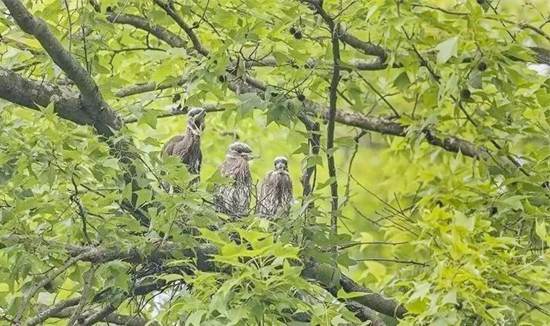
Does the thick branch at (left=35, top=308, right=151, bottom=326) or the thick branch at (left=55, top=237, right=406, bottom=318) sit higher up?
the thick branch at (left=55, top=237, right=406, bottom=318)

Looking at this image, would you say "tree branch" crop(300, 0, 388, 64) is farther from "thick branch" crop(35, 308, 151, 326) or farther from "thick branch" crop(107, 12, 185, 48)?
"thick branch" crop(35, 308, 151, 326)

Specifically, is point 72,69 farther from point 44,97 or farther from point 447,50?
point 447,50

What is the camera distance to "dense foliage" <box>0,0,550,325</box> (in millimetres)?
4391

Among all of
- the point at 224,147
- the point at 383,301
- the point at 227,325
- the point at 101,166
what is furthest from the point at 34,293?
the point at 224,147

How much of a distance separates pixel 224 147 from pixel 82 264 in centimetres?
450

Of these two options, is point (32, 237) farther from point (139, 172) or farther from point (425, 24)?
point (425, 24)

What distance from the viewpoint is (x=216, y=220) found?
5023 mm

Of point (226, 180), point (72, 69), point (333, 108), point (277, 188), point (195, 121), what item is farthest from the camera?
point (277, 188)

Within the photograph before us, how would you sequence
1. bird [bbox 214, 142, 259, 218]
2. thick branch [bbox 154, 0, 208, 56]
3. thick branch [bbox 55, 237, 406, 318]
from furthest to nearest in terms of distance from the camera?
1. bird [bbox 214, 142, 259, 218]
2. thick branch [bbox 154, 0, 208, 56]
3. thick branch [bbox 55, 237, 406, 318]

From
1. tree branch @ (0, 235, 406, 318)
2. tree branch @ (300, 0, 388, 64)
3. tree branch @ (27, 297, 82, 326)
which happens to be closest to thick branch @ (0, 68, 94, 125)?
tree branch @ (0, 235, 406, 318)

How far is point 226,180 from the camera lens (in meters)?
5.02

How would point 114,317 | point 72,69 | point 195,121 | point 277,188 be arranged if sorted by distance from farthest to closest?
1. point 277,188
2. point 195,121
3. point 114,317
4. point 72,69

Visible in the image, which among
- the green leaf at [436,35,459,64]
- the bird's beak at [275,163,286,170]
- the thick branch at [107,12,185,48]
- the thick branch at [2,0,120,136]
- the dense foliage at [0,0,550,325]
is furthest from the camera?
the bird's beak at [275,163,286,170]

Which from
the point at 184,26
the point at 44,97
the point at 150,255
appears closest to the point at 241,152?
the point at 184,26
